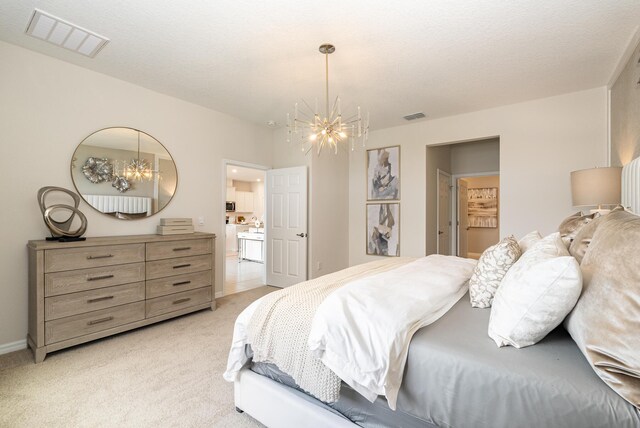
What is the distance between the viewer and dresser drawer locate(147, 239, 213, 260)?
120 inches

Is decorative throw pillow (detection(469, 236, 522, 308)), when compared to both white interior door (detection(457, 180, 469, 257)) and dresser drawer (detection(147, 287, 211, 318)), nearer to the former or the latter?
dresser drawer (detection(147, 287, 211, 318))

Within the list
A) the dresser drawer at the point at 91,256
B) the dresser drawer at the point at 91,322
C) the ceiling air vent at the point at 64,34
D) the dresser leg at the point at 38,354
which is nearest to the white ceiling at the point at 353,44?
the ceiling air vent at the point at 64,34

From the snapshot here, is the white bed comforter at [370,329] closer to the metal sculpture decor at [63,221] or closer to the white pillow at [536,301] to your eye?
the white pillow at [536,301]

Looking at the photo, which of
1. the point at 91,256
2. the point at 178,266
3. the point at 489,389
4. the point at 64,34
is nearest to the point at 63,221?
the point at 91,256

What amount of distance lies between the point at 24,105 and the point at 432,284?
3.72 meters

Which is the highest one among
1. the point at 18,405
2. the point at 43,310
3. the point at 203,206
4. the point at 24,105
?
the point at 24,105

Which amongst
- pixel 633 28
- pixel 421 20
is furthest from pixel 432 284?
pixel 633 28

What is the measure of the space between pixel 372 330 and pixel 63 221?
3.18 metres

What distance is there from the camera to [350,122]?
15.3ft

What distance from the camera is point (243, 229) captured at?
9328mm

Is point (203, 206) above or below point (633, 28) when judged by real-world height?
below

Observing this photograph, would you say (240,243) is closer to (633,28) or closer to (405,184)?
(405,184)

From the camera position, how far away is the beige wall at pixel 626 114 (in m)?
2.46

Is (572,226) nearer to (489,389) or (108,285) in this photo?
(489,389)
